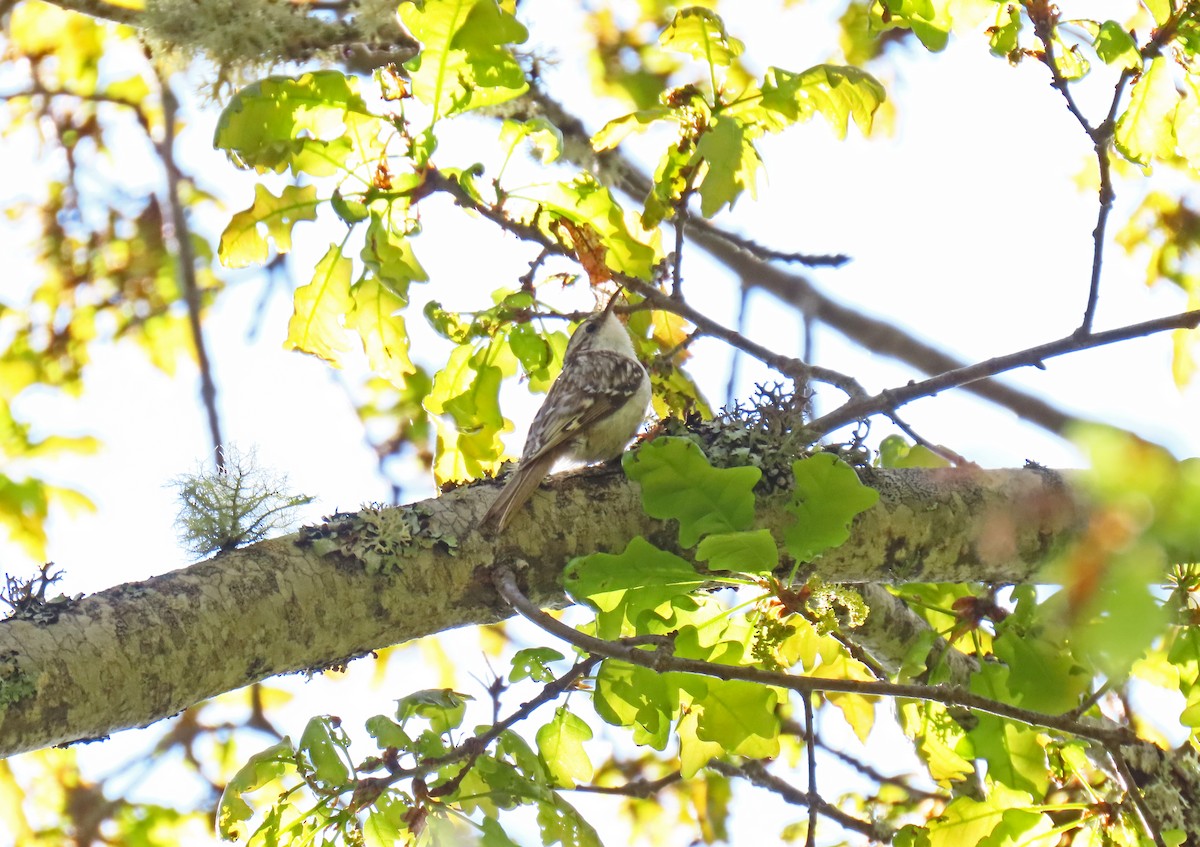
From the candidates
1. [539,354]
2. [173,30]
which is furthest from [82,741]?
[173,30]

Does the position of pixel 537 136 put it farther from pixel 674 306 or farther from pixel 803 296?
pixel 803 296

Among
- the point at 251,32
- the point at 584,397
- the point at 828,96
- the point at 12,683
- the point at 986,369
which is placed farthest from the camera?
the point at 584,397

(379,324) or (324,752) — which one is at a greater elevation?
(379,324)

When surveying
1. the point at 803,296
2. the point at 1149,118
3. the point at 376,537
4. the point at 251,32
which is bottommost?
the point at 376,537

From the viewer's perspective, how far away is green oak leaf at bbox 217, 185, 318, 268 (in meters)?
2.97

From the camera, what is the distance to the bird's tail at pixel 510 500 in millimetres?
2449

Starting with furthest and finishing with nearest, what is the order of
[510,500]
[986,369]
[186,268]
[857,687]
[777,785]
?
[186,268] → [777,785] → [986,369] → [510,500] → [857,687]

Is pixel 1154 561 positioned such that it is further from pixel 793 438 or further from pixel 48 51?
pixel 48 51

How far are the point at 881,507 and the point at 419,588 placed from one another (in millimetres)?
1122

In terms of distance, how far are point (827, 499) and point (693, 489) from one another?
250mm

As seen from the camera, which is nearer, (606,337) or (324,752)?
(324,752)

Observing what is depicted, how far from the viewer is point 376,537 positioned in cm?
231

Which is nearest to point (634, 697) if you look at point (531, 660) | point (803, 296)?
point (531, 660)

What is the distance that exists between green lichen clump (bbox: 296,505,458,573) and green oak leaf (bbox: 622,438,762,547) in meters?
0.55
